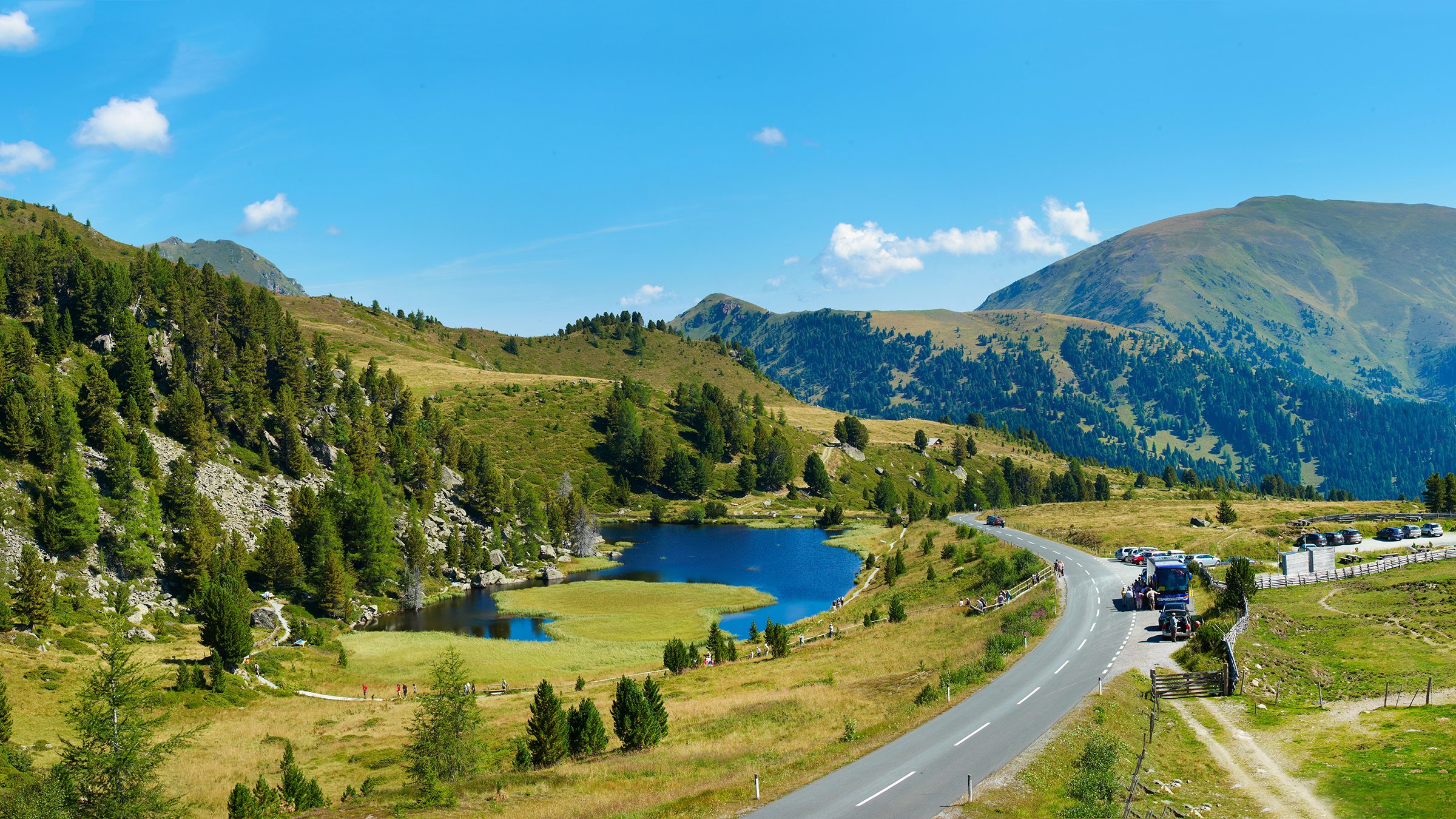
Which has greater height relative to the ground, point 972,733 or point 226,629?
point 226,629

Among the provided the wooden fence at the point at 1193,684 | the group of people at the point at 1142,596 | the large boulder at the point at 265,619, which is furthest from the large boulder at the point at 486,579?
the wooden fence at the point at 1193,684

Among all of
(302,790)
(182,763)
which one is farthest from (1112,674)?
(182,763)

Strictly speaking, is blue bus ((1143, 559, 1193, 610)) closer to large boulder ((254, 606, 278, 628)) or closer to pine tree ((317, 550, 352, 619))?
large boulder ((254, 606, 278, 628))

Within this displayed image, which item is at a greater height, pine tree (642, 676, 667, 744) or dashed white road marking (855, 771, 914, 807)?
dashed white road marking (855, 771, 914, 807)

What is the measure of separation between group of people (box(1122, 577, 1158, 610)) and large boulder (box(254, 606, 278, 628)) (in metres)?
85.4

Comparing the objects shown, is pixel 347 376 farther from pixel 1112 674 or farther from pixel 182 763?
pixel 1112 674

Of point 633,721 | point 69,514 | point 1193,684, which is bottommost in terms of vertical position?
point 633,721

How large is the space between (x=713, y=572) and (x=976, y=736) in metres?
99.5

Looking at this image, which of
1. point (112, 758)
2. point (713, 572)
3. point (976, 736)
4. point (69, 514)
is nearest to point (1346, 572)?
point (976, 736)

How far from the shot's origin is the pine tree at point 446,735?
128 feet

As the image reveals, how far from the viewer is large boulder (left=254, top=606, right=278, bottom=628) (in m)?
87.8

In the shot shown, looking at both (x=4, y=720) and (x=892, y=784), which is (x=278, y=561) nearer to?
(x=4, y=720)

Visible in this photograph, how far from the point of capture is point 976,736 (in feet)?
119

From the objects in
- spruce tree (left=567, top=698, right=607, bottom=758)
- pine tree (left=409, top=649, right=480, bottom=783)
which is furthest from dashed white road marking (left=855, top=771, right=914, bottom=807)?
pine tree (left=409, top=649, right=480, bottom=783)
